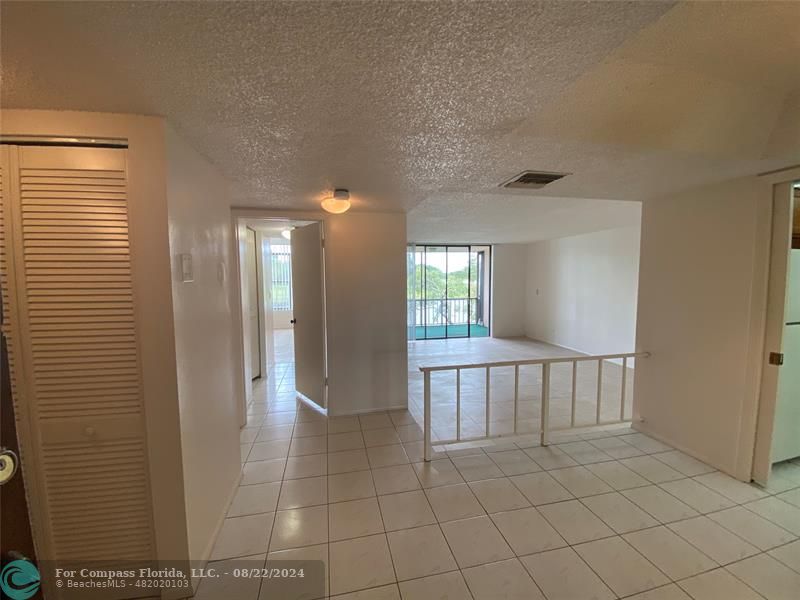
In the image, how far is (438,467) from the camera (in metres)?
2.42

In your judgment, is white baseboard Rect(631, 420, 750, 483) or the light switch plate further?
white baseboard Rect(631, 420, 750, 483)

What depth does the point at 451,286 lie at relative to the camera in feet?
29.0

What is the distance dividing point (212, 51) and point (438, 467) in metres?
2.61

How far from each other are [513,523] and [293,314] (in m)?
3.06

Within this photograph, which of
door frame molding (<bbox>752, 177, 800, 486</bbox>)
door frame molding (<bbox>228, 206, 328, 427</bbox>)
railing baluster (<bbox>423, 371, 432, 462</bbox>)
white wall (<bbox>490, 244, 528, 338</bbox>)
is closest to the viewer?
door frame molding (<bbox>752, 177, 800, 486</bbox>)

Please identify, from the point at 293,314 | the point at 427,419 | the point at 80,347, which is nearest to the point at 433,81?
the point at 80,347

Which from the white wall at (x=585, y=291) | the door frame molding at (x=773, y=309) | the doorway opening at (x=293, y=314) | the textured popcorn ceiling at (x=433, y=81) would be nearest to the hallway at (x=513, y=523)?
the door frame molding at (x=773, y=309)

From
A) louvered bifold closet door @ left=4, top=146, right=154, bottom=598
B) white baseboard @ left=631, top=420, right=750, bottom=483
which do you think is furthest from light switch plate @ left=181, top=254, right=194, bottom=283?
white baseboard @ left=631, top=420, right=750, bottom=483

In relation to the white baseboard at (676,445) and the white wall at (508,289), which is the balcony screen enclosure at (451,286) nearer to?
the white wall at (508,289)

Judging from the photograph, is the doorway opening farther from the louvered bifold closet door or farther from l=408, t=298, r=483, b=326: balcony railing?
l=408, t=298, r=483, b=326: balcony railing

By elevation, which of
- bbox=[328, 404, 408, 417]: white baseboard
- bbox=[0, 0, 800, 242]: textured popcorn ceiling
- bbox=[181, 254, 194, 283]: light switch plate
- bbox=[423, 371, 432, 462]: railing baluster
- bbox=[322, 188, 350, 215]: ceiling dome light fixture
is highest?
bbox=[0, 0, 800, 242]: textured popcorn ceiling

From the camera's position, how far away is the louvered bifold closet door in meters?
1.28

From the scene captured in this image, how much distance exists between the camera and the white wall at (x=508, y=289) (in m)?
7.93

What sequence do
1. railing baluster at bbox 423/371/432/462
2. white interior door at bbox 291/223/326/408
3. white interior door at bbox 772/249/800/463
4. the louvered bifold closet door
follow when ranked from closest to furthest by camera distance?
1. the louvered bifold closet door
2. white interior door at bbox 772/249/800/463
3. railing baluster at bbox 423/371/432/462
4. white interior door at bbox 291/223/326/408
